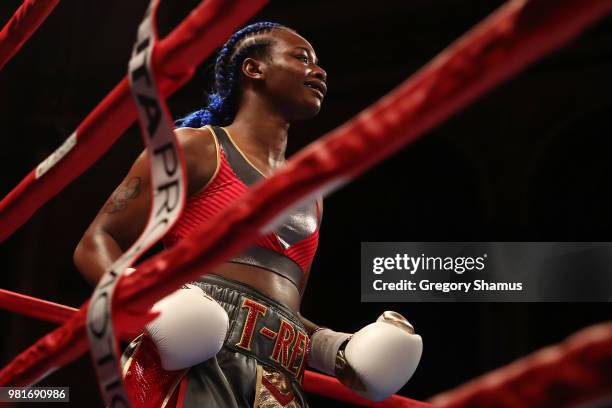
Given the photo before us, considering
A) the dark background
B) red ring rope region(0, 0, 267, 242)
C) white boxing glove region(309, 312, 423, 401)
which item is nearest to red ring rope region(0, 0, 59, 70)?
red ring rope region(0, 0, 267, 242)

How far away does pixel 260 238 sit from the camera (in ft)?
3.76

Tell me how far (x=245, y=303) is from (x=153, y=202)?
0.37 metres

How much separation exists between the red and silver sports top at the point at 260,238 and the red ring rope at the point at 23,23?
30 cm

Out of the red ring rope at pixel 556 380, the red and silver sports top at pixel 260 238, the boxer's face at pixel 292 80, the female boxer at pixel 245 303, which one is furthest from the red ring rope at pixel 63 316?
the red ring rope at pixel 556 380

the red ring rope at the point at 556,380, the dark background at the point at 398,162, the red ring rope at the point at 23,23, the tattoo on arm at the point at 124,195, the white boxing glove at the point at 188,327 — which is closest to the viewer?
the red ring rope at the point at 556,380

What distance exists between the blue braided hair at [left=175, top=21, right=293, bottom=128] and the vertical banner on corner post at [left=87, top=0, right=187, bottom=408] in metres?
0.67

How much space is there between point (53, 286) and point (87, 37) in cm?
120

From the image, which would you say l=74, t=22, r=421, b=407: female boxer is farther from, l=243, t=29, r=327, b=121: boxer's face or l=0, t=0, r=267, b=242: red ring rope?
l=0, t=0, r=267, b=242: red ring rope

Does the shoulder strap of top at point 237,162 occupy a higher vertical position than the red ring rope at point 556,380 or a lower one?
higher

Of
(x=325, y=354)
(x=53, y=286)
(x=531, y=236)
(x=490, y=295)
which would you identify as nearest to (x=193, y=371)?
(x=325, y=354)

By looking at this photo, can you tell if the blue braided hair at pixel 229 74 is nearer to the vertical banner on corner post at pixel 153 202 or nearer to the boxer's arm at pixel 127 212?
the boxer's arm at pixel 127 212

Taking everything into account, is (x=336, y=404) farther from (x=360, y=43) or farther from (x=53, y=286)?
(x=360, y=43)

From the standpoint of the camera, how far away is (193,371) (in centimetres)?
100

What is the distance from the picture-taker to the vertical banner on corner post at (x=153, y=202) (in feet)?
2.19
